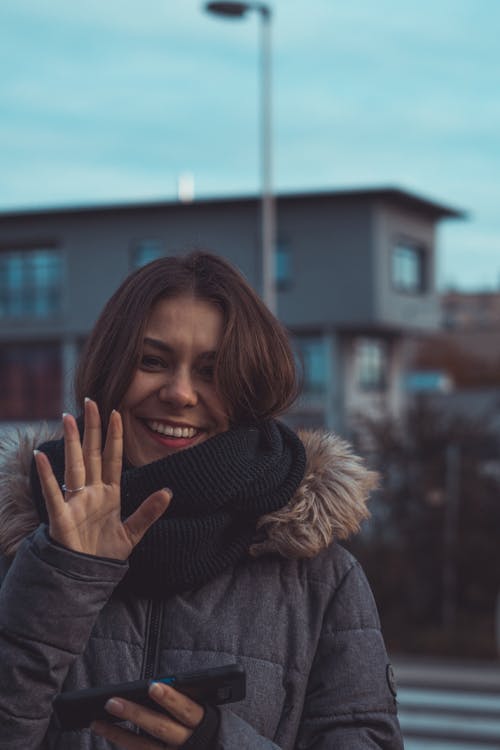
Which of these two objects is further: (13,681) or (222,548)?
(222,548)

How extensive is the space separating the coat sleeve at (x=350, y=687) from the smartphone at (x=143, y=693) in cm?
29

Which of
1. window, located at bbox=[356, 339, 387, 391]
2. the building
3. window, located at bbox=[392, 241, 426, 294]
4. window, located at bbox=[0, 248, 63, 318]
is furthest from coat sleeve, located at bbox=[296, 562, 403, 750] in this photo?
window, located at bbox=[0, 248, 63, 318]

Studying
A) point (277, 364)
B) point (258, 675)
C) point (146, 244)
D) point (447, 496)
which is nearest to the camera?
point (258, 675)

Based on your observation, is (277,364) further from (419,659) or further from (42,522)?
(419,659)

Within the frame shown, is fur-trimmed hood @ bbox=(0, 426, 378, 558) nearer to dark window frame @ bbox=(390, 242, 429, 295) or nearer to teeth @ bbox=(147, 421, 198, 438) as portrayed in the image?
teeth @ bbox=(147, 421, 198, 438)

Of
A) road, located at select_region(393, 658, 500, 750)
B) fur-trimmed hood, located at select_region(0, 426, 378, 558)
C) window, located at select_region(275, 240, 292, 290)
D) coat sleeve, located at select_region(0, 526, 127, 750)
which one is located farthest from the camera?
window, located at select_region(275, 240, 292, 290)

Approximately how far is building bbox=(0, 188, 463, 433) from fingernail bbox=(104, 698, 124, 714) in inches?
1299

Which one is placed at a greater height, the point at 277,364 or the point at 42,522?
the point at 277,364

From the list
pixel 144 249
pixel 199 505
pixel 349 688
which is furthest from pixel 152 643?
pixel 144 249

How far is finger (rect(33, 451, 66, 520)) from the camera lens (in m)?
2.09

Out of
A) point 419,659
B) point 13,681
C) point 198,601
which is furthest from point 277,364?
point 419,659

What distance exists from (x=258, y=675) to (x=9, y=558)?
56 centimetres

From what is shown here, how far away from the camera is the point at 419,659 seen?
44.0ft

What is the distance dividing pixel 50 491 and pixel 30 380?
4037cm
